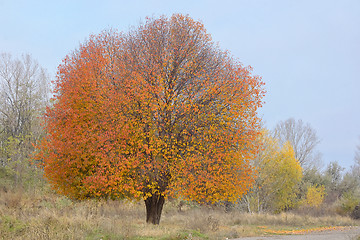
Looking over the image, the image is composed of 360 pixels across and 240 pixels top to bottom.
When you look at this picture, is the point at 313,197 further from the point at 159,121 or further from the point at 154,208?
the point at 159,121

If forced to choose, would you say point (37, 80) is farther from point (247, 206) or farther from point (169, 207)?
point (247, 206)

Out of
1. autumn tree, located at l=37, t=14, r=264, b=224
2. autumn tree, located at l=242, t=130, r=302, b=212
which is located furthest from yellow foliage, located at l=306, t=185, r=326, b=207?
autumn tree, located at l=37, t=14, r=264, b=224

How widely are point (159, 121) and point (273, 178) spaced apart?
23.6 meters

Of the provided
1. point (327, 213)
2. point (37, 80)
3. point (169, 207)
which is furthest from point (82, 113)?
point (327, 213)

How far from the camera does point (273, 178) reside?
121ft

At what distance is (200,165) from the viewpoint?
1584cm

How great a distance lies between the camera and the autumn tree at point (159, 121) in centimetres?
1622

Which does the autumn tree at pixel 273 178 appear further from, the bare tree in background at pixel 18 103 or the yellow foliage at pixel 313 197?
the bare tree in background at pixel 18 103

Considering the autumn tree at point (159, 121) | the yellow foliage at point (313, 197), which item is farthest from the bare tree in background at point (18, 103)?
the yellow foliage at point (313, 197)

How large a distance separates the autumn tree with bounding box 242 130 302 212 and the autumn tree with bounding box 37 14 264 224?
18.0 m

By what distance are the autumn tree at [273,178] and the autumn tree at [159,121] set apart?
18.0 metres

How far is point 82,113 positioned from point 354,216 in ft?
Answer: 100

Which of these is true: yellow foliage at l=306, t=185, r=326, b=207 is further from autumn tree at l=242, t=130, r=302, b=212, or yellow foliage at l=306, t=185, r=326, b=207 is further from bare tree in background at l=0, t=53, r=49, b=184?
bare tree in background at l=0, t=53, r=49, b=184

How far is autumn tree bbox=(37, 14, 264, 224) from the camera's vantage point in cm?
1622
